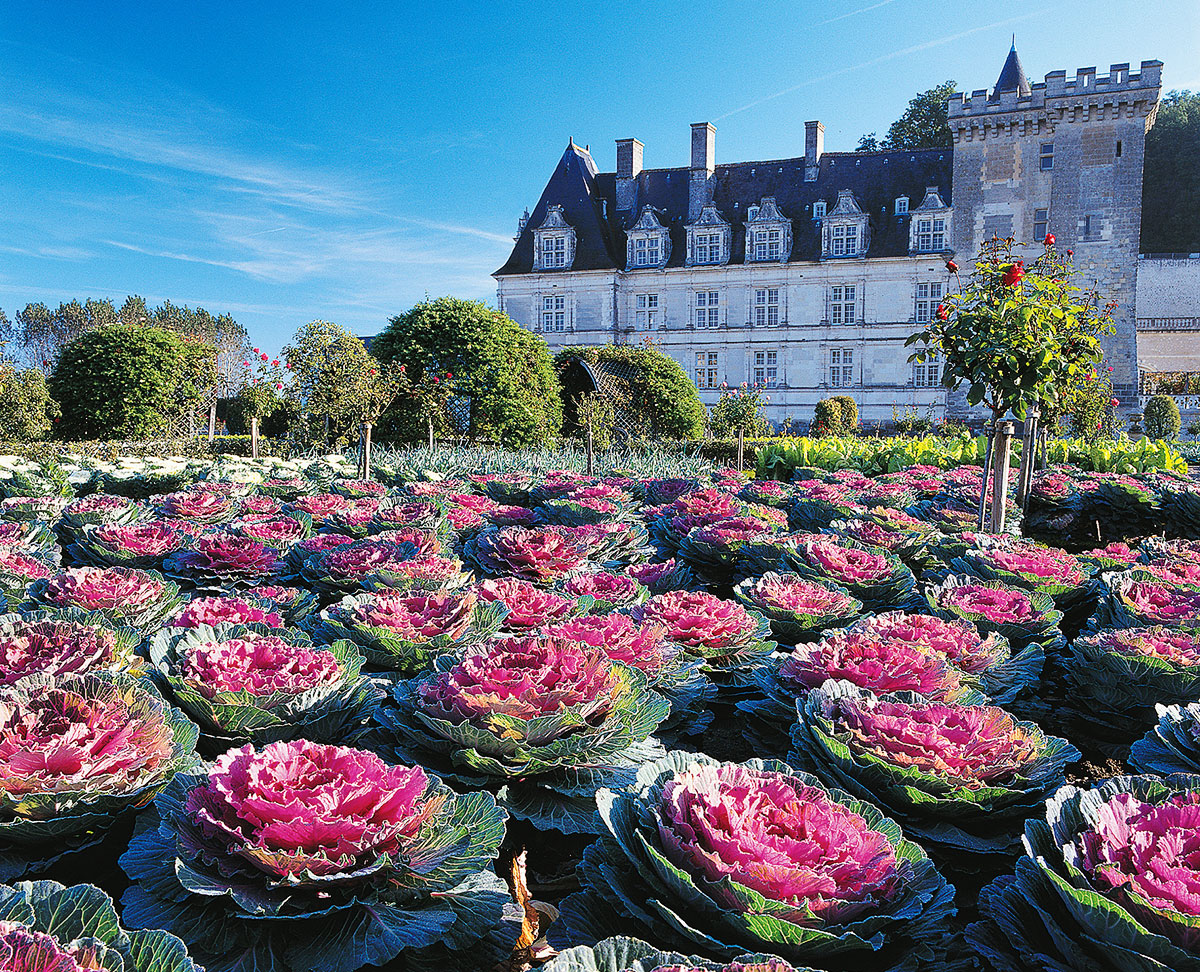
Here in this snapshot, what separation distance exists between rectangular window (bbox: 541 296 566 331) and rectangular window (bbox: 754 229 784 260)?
27.5 ft

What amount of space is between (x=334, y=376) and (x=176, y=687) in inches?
420

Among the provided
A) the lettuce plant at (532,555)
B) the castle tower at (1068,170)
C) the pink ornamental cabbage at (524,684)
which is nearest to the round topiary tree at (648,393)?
the lettuce plant at (532,555)

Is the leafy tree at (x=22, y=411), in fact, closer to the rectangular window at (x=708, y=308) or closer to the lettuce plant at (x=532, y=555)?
the lettuce plant at (x=532, y=555)

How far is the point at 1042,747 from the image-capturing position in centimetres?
147

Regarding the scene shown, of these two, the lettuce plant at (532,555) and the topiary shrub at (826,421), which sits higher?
the topiary shrub at (826,421)

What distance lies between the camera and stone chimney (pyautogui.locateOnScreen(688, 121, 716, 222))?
34.3m

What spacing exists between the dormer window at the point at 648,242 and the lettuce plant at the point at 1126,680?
33384mm

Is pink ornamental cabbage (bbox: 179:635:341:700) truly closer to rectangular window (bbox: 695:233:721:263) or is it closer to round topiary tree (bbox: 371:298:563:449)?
round topiary tree (bbox: 371:298:563:449)

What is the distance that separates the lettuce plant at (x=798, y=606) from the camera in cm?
230

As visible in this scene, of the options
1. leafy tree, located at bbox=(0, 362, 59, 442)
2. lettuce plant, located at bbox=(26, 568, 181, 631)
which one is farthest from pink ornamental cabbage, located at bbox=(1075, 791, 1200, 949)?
leafy tree, located at bbox=(0, 362, 59, 442)

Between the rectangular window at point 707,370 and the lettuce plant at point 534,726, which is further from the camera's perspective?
the rectangular window at point 707,370

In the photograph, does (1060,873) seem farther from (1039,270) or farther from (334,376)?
(334,376)

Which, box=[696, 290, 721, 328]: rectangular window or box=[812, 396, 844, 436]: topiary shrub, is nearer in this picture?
Result: box=[812, 396, 844, 436]: topiary shrub

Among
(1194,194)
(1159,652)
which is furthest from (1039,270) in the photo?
(1194,194)
